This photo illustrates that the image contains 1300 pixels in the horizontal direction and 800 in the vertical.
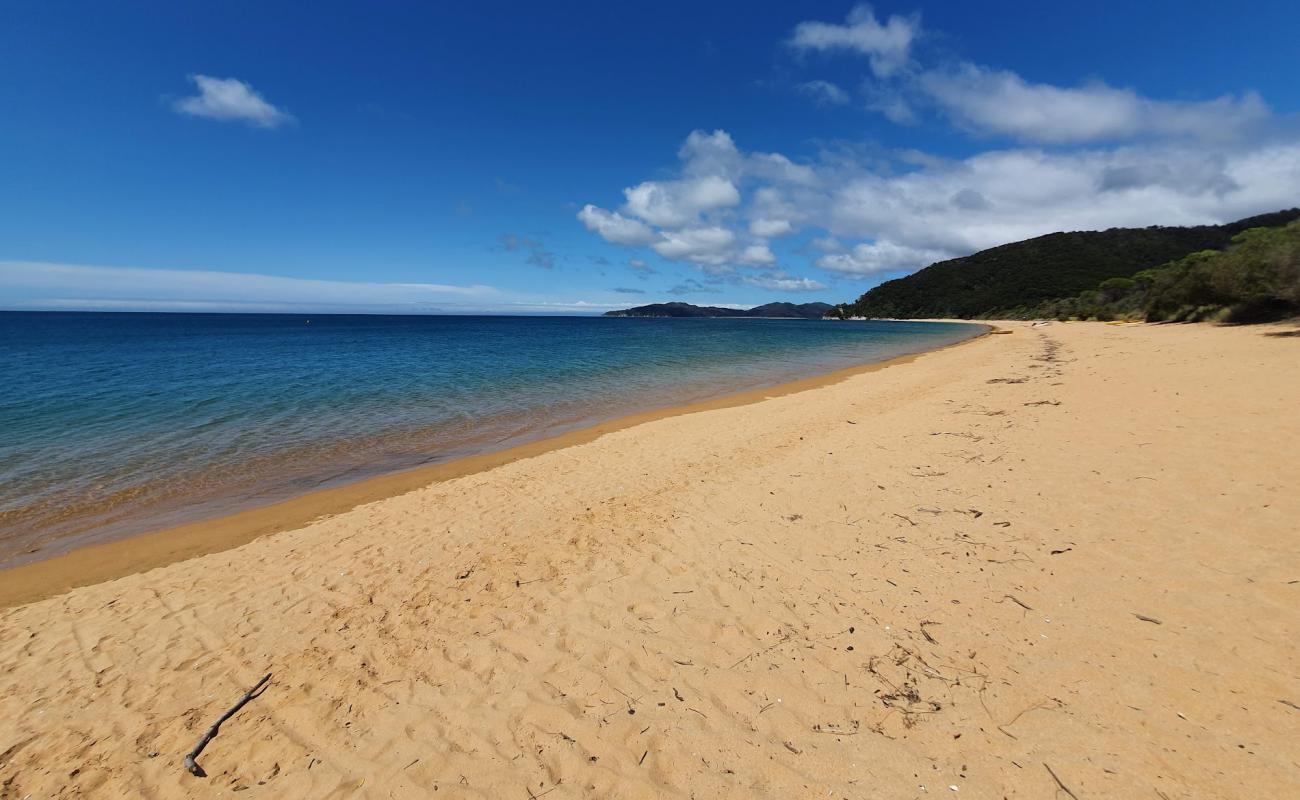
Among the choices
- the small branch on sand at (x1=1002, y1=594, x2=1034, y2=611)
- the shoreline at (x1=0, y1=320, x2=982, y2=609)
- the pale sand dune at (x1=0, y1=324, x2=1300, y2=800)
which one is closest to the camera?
the pale sand dune at (x1=0, y1=324, x2=1300, y2=800)

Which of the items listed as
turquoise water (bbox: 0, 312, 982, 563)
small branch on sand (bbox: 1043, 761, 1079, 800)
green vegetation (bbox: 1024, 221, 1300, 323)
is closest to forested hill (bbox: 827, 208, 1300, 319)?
green vegetation (bbox: 1024, 221, 1300, 323)

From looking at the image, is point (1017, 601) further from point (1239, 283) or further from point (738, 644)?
point (1239, 283)

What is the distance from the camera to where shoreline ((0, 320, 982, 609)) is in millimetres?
6664

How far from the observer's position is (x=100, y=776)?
3.43m

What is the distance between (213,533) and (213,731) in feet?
18.6

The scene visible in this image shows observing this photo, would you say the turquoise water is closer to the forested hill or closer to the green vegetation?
the green vegetation

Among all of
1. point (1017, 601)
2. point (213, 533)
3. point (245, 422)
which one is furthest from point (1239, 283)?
point (245, 422)

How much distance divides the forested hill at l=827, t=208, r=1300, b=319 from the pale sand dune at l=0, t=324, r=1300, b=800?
4812 inches

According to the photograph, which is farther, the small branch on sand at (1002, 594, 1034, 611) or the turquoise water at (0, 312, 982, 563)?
the turquoise water at (0, 312, 982, 563)

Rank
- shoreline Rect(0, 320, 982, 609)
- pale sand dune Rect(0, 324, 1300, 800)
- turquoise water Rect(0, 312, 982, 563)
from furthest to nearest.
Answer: turquoise water Rect(0, 312, 982, 563), shoreline Rect(0, 320, 982, 609), pale sand dune Rect(0, 324, 1300, 800)

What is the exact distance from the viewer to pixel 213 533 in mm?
7980

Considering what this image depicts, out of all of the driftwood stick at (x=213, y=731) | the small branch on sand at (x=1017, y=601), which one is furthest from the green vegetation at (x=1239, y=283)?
the driftwood stick at (x=213, y=731)

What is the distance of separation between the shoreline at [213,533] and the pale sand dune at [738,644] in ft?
1.96

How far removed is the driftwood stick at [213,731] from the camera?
3.44 meters
